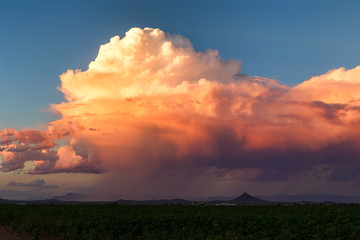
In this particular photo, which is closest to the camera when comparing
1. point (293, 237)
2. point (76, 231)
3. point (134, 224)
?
point (293, 237)

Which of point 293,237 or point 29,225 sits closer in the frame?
point 293,237

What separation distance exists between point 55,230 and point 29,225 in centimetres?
531

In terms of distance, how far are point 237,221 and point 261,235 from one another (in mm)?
6908

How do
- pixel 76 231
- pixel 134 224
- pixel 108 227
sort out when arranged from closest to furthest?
pixel 76 231
pixel 108 227
pixel 134 224

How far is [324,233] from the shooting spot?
1214 inches

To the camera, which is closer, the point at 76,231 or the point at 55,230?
the point at 76,231

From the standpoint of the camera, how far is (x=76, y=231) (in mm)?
33906

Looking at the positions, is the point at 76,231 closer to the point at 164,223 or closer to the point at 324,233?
the point at 164,223

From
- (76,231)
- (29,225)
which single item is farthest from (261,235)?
(29,225)

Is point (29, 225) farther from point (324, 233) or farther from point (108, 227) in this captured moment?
point (324, 233)

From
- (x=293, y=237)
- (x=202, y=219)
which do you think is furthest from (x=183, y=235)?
(x=202, y=219)

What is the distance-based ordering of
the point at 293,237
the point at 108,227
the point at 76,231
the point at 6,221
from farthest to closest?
the point at 6,221
the point at 108,227
the point at 76,231
the point at 293,237

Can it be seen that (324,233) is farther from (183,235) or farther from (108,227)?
(108,227)

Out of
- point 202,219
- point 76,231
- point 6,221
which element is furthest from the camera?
point 6,221
